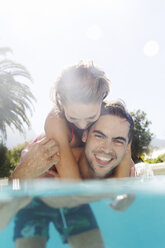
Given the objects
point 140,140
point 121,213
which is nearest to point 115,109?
point 121,213

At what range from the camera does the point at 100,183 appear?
3.66 meters

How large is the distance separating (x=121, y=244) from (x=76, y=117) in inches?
105

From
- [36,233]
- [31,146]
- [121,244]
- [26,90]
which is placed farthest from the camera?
[26,90]

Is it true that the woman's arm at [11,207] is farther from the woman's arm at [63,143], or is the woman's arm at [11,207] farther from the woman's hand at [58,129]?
the woman's hand at [58,129]

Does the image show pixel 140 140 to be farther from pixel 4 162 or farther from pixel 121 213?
pixel 121 213

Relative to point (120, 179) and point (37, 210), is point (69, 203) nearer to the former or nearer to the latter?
point (37, 210)

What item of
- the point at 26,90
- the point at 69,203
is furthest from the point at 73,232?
the point at 26,90

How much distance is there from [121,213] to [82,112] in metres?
2.13

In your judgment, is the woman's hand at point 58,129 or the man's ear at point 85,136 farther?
the man's ear at point 85,136

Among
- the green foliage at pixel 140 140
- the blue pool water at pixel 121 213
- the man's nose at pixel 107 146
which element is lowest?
the green foliage at pixel 140 140

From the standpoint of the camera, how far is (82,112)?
3518 millimetres

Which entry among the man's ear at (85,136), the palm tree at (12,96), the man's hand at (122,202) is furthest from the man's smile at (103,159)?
the palm tree at (12,96)

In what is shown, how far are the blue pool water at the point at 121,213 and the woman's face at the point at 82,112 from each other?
2.86 ft

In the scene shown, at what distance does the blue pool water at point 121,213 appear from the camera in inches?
144
